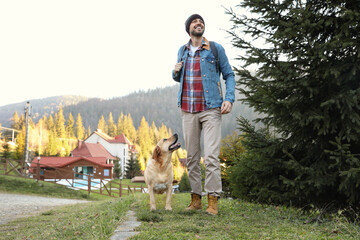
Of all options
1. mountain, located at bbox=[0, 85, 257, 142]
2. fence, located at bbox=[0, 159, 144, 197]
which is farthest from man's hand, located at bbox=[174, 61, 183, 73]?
mountain, located at bbox=[0, 85, 257, 142]

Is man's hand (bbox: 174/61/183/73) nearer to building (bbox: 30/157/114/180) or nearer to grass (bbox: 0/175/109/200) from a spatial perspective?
grass (bbox: 0/175/109/200)

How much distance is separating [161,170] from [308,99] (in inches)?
90.1

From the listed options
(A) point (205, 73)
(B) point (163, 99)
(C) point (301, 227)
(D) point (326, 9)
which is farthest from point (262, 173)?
(B) point (163, 99)

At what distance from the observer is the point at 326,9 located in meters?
4.30

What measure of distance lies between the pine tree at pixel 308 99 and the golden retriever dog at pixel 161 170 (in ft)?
4.42

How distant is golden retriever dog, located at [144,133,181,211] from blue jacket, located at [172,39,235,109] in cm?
69

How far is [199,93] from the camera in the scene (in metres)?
4.15

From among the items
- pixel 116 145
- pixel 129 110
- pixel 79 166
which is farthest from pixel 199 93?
pixel 129 110

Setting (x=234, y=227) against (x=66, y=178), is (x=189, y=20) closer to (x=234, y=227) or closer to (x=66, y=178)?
(x=234, y=227)

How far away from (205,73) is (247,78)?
1.08 meters

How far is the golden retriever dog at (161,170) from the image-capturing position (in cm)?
411

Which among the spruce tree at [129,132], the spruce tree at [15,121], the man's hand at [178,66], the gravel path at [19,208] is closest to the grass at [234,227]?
the man's hand at [178,66]

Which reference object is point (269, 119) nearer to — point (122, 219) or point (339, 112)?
point (339, 112)

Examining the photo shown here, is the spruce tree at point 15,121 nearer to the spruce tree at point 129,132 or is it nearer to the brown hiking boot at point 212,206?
the spruce tree at point 129,132
